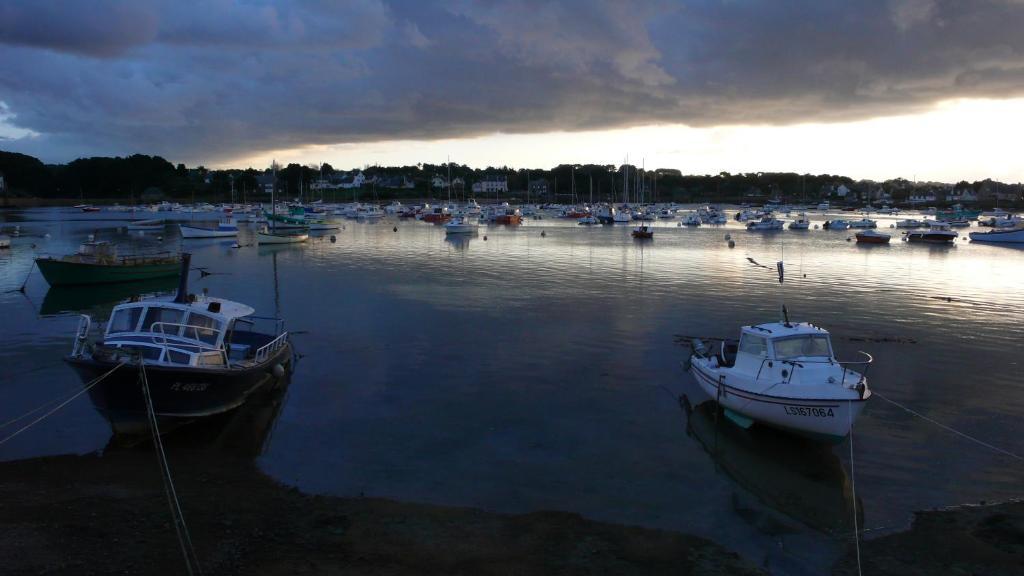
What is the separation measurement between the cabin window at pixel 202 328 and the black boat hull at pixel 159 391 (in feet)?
4.71

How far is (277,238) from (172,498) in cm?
7775

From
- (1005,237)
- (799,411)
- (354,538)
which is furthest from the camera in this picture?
(1005,237)

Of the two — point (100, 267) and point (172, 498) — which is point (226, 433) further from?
point (100, 267)

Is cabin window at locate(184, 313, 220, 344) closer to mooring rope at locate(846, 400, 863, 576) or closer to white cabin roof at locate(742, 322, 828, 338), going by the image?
white cabin roof at locate(742, 322, 828, 338)

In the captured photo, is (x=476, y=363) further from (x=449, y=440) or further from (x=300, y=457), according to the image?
(x=300, y=457)

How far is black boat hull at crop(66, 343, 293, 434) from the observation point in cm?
1833

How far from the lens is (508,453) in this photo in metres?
18.7

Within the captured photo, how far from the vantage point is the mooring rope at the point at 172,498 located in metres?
12.2

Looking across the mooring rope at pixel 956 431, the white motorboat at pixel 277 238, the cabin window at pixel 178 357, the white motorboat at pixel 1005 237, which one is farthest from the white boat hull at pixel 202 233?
the white motorboat at pixel 1005 237

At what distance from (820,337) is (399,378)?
Result: 14518 millimetres

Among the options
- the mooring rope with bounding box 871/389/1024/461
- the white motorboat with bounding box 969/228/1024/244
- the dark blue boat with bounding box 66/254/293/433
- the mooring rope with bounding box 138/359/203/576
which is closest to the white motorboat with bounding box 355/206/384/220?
the white motorboat with bounding box 969/228/1024/244

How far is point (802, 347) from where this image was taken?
20078mm

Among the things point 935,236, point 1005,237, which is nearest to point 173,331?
point 935,236

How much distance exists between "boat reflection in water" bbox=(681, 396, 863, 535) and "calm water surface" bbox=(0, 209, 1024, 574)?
64 millimetres
